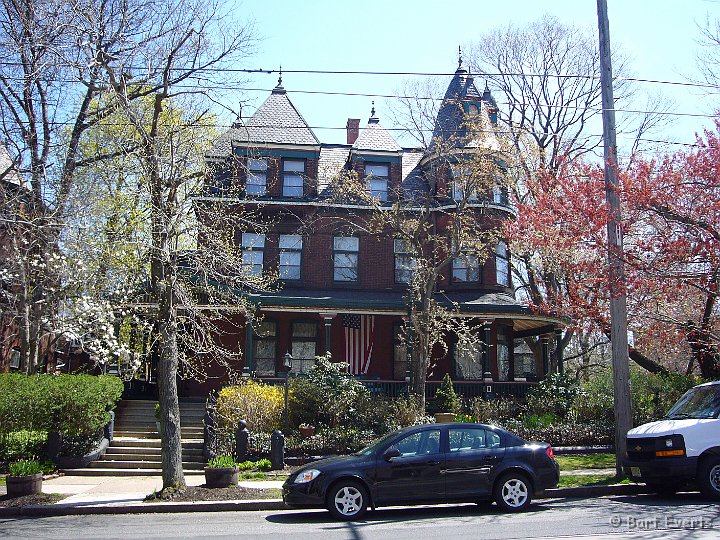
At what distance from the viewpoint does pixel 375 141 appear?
27.6 metres

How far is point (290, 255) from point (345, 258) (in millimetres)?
2165

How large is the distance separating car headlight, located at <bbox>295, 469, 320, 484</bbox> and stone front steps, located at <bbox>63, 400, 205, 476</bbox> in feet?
23.0

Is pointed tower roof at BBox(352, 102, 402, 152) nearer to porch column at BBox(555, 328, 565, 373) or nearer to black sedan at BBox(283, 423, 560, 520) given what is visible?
porch column at BBox(555, 328, 565, 373)

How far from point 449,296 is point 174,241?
14.0 metres

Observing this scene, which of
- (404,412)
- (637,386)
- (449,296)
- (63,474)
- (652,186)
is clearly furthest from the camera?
(449,296)

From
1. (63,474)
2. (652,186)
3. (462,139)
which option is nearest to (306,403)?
(63,474)

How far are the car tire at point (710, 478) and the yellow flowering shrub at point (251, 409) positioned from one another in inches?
451

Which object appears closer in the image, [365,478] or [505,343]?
[365,478]

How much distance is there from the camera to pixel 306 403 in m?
19.8

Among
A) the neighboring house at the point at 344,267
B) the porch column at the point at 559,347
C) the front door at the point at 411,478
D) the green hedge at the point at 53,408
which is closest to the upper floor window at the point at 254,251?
the neighboring house at the point at 344,267

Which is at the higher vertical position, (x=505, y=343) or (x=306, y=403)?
(x=505, y=343)

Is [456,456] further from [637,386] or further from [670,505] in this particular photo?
[637,386]

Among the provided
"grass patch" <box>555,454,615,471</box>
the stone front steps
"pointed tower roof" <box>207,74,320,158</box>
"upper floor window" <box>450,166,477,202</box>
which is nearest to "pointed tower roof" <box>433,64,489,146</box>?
"upper floor window" <box>450,166,477,202</box>

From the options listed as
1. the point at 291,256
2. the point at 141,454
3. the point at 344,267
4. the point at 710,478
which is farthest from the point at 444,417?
the point at 710,478
